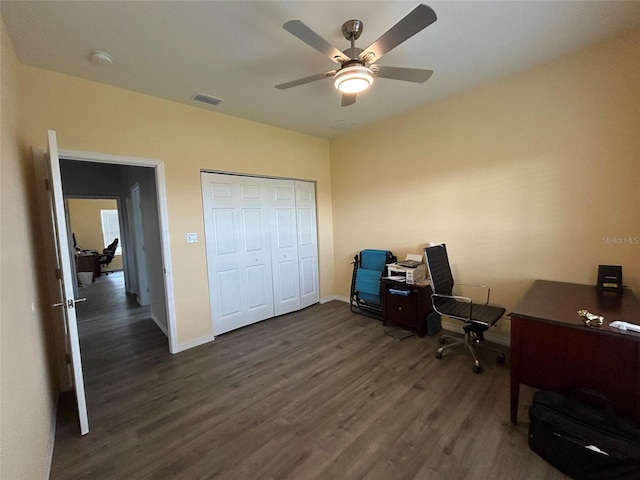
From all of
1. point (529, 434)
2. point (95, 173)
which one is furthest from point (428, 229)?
point (95, 173)

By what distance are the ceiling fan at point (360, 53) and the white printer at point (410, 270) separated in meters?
2.07

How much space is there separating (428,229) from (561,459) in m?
2.41

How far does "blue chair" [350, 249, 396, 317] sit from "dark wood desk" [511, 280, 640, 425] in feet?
6.37

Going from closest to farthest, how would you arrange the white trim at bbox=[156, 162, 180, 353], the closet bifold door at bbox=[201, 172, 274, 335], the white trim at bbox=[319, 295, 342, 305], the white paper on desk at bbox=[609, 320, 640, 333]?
1. the white paper on desk at bbox=[609, 320, 640, 333]
2. the white trim at bbox=[156, 162, 180, 353]
3. the closet bifold door at bbox=[201, 172, 274, 335]
4. the white trim at bbox=[319, 295, 342, 305]

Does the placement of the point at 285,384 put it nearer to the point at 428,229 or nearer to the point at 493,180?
the point at 428,229

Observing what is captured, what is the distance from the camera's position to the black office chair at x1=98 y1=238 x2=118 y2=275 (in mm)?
8291

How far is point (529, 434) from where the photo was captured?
5.45 ft

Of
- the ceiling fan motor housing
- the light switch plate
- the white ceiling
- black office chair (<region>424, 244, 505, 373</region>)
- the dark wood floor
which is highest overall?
the white ceiling

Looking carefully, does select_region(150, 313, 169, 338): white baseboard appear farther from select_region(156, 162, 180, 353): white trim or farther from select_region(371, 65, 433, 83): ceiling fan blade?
select_region(371, 65, 433, 83): ceiling fan blade

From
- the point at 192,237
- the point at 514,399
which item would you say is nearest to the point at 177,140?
the point at 192,237

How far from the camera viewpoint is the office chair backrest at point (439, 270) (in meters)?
2.73

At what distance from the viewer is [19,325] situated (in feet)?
4.61

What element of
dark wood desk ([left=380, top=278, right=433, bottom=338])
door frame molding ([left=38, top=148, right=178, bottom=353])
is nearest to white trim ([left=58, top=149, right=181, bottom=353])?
door frame molding ([left=38, top=148, right=178, bottom=353])

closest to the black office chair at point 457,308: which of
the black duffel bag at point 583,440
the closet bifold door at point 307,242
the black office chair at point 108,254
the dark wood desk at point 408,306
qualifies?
the dark wood desk at point 408,306
